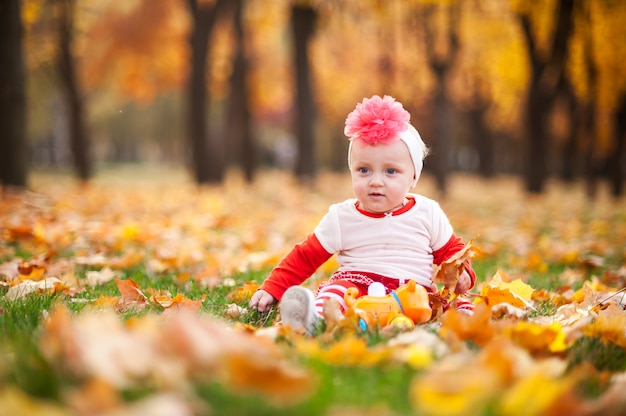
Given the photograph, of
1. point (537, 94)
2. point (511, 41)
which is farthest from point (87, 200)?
point (511, 41)

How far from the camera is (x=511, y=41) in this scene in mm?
21031

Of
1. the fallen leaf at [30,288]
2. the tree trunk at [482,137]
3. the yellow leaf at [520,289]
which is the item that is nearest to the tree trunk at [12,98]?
the fallen leaf at [30,288]

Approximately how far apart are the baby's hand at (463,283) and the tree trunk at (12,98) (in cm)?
771

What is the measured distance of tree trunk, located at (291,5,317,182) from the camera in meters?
15.0

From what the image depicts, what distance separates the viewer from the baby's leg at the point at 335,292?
2.82 m

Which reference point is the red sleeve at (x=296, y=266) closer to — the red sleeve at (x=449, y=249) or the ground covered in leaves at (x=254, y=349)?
the ground covered in leaves at (x=254, y=349)

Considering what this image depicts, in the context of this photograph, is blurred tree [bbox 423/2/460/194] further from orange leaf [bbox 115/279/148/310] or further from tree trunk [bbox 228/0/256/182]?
orange leaf [bbox 115/279/148/310]

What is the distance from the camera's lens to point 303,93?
50.7 ft

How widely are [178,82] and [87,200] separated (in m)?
17.3

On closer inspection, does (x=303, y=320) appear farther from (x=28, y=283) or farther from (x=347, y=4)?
(x=347, y=4)

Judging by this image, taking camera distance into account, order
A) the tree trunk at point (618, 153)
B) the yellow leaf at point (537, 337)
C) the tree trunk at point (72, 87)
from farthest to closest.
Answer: the tree trunk at point (618, 153) → the tree trunk at point (72, 87) → the yellow leaf at point (537, 337)

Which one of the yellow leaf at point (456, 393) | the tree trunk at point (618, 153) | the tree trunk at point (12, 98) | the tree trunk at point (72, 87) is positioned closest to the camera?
the yellow leaf at point (456, 393)

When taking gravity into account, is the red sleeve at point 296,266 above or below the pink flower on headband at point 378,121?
below

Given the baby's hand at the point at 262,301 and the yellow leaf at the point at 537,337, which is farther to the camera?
the baby's hand at the point at 262,301
